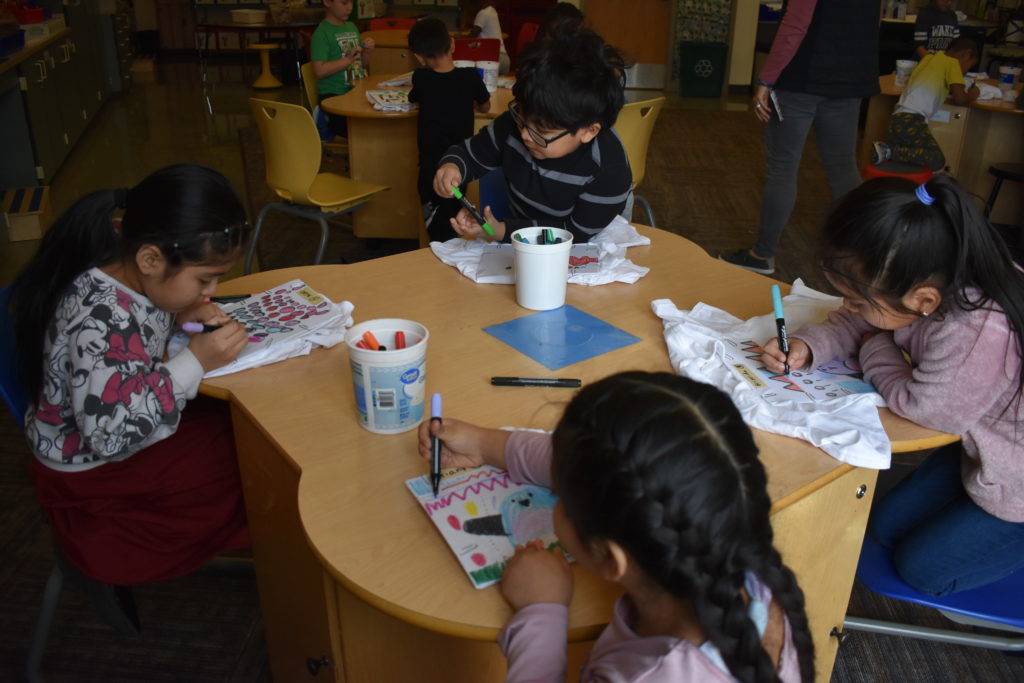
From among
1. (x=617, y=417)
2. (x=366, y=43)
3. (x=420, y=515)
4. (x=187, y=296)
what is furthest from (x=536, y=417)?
(x=366, y=43)

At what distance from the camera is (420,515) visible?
0.94 m

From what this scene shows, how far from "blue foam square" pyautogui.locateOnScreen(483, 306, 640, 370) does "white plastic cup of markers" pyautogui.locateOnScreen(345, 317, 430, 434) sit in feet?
0.80

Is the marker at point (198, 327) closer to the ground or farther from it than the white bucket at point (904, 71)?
closer to the ground

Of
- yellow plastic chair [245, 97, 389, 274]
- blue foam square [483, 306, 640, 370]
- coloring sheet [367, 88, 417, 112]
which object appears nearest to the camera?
blue foam square [483, 306, 640, 370]

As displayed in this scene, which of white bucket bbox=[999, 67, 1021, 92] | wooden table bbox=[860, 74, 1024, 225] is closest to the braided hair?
wooden table bbox=[860, 74, 1024, 225]

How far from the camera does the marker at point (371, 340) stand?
112 cm

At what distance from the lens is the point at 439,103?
10.2ft

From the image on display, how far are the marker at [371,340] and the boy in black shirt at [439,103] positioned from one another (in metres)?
1.92

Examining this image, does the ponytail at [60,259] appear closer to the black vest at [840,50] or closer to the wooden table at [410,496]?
the wooden table at [410,496]

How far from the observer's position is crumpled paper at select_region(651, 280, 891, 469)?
107 cm

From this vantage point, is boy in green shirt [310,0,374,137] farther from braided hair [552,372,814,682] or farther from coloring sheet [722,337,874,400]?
braided hair [552,372,814,682]

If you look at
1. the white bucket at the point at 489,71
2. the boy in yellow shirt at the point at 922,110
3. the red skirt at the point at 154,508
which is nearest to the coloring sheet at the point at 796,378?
the red skirt at the point at 154,508

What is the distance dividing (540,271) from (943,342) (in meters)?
0.64

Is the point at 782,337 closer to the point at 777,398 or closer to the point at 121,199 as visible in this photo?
the point at 777,398
